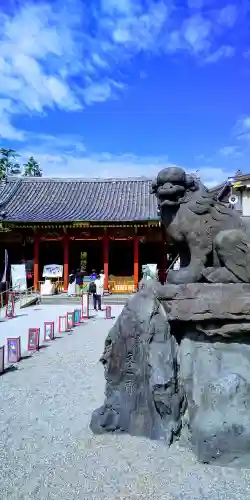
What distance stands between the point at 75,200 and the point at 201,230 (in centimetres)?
2240

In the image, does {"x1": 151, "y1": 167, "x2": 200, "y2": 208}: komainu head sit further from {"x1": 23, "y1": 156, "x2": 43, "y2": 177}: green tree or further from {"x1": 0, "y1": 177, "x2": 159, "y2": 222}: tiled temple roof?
{"x1": 23, "y1": 156, "x2": 43, "y2": 177}: green tree

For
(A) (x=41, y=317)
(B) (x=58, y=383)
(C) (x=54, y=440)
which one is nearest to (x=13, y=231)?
(A) (x=41, y=317)

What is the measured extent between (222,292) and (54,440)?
2.26m

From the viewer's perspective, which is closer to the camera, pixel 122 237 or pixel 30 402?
pixel 30 402

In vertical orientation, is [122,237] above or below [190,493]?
above

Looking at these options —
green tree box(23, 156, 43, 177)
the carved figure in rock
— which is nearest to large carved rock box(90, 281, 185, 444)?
the carved figure in rock

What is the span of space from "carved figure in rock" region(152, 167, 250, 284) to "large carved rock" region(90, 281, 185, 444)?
1.59ft

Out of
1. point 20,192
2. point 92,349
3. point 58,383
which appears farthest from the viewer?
point 20,192

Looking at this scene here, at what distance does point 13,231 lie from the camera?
23.0m

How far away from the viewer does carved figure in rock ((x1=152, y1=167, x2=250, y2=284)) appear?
12.6 ft

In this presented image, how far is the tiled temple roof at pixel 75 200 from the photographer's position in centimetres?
2234

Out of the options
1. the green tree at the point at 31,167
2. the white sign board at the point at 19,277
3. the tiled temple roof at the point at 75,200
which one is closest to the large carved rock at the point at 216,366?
the tiled temple roof at the point at 75,200

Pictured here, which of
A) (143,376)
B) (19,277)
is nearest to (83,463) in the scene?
(143,376)

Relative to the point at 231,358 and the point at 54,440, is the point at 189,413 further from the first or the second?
the point at 54,440
